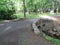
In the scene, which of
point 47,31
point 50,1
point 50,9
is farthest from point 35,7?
point 47,31

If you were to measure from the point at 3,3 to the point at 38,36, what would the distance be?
12.0m

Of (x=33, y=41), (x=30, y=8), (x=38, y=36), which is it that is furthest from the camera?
(x=30, y=8)

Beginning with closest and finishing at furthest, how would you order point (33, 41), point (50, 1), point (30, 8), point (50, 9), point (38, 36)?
point (33, 41)
point (38, 36)
point (30, 8)
point (50, 1)
point (50, 9)

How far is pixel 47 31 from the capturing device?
10734mm

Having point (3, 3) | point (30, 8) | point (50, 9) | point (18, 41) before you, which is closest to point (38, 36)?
point (18, 41)

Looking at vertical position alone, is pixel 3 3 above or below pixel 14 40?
above

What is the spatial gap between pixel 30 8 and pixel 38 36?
23.3 meters

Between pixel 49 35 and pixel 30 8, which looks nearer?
pixel 49 35

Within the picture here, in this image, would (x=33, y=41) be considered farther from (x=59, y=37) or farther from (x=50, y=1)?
(x=50, y=1)

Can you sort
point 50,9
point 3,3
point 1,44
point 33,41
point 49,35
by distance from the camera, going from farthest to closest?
point 50,9, point 3,3, point 49,35, point 33,41, point 1,44

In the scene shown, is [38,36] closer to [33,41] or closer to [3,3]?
[33,41]

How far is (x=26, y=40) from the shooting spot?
843 centimetres

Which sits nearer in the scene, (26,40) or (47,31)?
(26,40)

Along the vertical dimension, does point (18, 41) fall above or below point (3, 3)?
below
